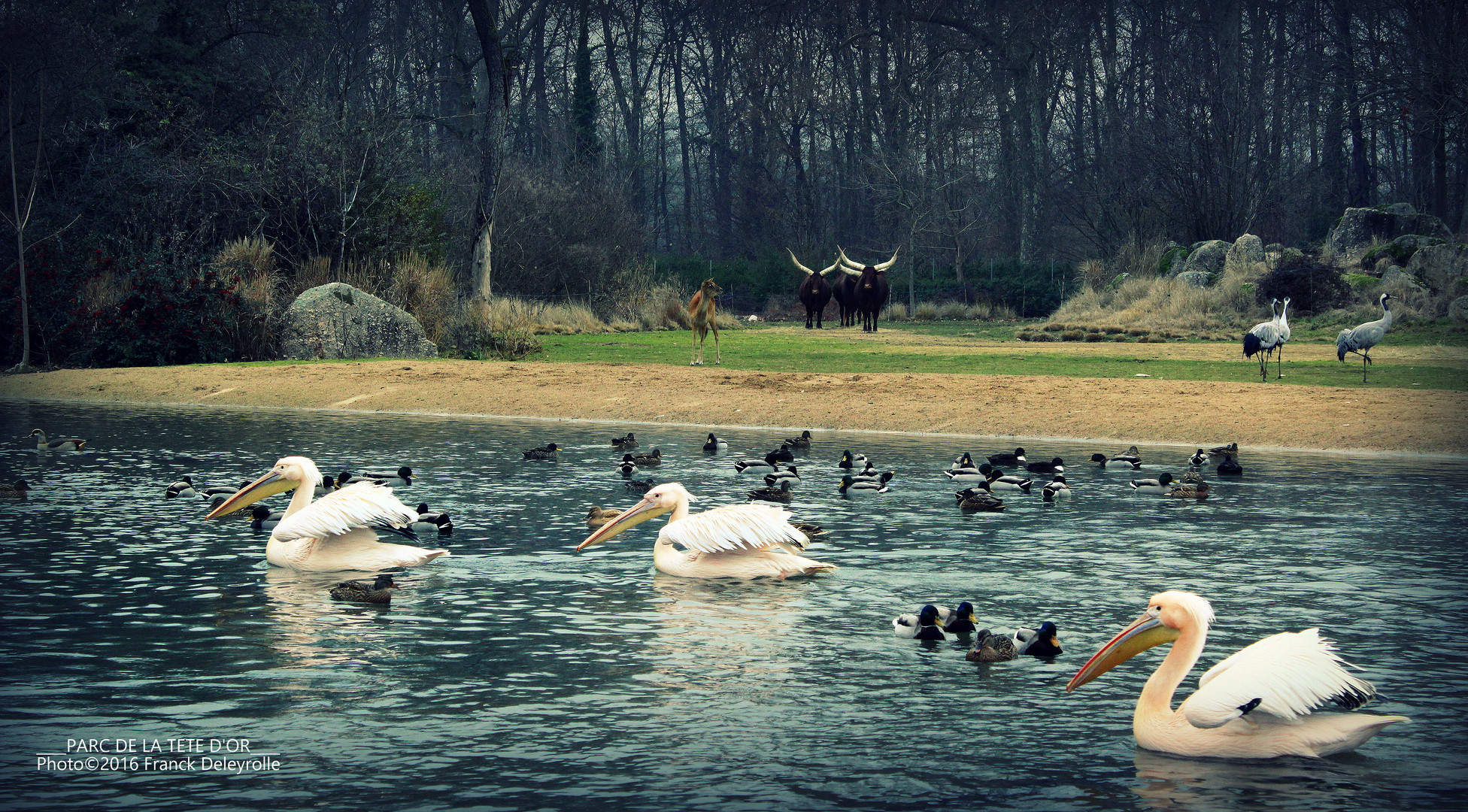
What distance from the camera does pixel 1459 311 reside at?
32.5m

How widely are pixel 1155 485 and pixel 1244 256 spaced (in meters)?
28.5

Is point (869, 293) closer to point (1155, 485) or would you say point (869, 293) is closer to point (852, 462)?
point (852, 462)

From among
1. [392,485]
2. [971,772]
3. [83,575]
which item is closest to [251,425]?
[392,485]

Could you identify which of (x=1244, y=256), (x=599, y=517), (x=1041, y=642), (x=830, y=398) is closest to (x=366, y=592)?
(x=599, y=517)

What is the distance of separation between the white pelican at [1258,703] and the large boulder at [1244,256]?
115 ft

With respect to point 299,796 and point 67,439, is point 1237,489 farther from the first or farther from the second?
point 67,439

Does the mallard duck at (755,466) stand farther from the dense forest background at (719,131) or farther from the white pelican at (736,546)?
the dense forest background at (719,131)

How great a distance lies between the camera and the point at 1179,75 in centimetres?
5162

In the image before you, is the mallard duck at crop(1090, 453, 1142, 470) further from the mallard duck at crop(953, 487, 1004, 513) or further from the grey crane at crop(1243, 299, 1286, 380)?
the grey crane at crop(1243, 299, 1286, 380)

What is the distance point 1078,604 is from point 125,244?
87.0 feet

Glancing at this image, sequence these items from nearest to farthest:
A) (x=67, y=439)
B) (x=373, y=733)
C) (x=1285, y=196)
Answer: (x=373, y=733) → (x=67, y=439) → (x=1285, y=196)

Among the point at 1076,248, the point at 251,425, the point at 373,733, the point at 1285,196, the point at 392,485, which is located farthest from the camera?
the point at 1076,248

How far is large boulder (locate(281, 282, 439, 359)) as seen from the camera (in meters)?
28.7

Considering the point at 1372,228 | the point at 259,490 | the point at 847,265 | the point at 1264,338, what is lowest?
the point at 259,490
